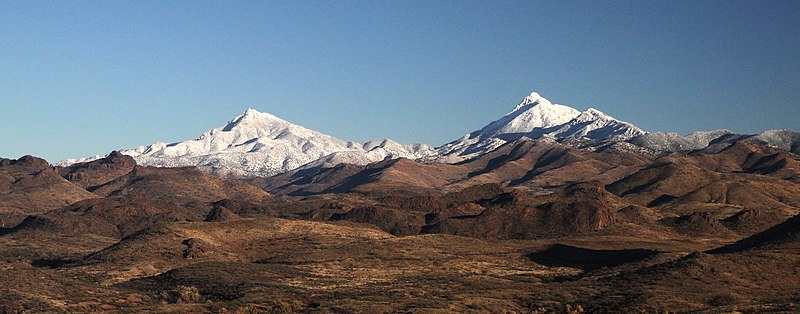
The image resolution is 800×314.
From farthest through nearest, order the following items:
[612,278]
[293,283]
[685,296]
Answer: [293,283]
[612,278]
[685,296]

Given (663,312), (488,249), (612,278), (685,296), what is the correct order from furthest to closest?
(488,249) < (612,278) < (685,296) < (663,312)

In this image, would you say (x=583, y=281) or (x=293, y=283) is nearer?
(x=583, y=281)

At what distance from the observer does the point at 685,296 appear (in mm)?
121312

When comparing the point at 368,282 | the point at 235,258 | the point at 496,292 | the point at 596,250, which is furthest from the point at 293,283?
the point at 596,250

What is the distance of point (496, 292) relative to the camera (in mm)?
122812

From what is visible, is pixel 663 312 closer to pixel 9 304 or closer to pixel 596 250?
pixel 9 304

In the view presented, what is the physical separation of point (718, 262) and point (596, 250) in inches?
1985

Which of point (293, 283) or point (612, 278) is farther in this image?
point (293, 283)

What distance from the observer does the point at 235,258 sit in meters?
188

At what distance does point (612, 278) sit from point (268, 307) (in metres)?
43.8

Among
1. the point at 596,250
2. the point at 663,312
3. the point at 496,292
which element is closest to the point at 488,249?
the point at 596,250

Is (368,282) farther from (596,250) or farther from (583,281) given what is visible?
(596,250)

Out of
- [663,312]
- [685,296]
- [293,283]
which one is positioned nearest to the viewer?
[663,312]

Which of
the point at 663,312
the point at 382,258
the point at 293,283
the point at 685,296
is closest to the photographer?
the point at 663,312
